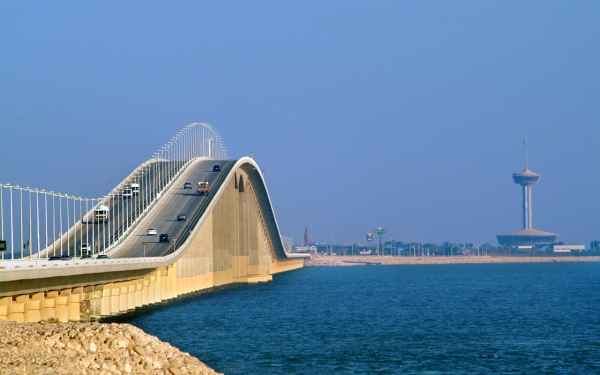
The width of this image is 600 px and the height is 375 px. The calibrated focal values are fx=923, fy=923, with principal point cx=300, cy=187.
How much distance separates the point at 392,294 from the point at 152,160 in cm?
4757

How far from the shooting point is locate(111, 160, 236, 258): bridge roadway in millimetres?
95062

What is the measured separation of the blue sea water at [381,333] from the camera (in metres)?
44.2

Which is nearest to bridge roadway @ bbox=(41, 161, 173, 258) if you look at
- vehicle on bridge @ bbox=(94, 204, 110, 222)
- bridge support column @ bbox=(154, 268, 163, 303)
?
vehicle on bridge @ bbox=(94, 204, 110, 222)

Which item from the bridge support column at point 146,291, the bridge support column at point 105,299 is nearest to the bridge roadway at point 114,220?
the bridge support column at point 146,291

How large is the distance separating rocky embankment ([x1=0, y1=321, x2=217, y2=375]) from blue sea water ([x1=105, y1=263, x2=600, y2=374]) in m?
9.59

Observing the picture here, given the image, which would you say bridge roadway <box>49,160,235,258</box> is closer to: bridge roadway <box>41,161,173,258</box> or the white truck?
bridge roadway <box>41,161,173,258</box>

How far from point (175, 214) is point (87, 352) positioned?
3363 inches

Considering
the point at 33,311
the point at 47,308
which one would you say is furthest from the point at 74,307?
the point at 33,311

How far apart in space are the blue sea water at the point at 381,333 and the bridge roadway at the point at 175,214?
22.8 ft

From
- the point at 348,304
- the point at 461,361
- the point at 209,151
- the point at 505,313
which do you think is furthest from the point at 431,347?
the point at 209,151

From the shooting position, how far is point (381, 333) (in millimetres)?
59156

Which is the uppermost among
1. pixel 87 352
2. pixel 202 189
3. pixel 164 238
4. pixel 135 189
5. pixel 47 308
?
pixel 135 189

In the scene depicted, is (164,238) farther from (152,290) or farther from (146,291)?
(146,291)

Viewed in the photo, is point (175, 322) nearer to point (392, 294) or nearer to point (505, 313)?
point (505, 313)
